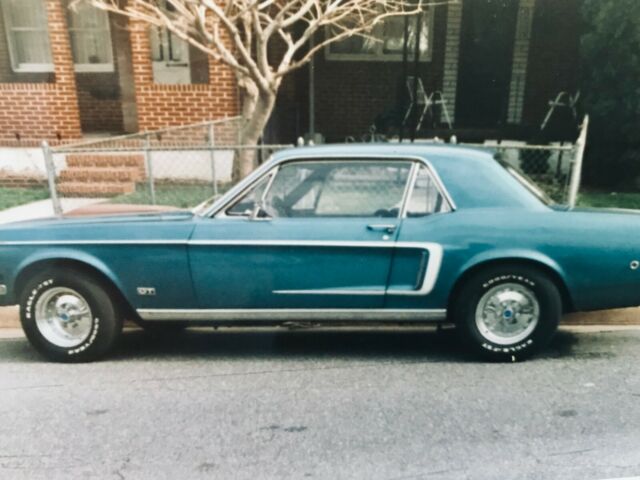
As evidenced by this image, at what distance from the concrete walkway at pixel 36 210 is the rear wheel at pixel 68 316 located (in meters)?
3.37

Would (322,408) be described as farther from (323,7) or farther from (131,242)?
(323,7)

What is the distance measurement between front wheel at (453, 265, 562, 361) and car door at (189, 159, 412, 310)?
24.2 inches

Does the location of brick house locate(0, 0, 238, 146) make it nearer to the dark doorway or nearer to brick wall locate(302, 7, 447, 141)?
brick wall locate(302, 7, 447, 141)

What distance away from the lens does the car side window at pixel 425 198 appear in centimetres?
396

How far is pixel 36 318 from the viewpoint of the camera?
411 cm

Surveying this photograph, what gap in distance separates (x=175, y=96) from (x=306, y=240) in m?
6.83

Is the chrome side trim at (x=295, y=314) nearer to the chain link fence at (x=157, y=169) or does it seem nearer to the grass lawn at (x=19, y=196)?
the chain link fence at (x=157, y=169)

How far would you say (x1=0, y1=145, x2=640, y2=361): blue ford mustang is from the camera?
12.7 feet

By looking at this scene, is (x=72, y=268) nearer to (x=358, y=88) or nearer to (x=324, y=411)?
(x=324, y=411)

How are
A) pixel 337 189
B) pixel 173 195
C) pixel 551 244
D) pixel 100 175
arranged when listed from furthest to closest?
1. pixel 100 175
2. pixel 173 195
3. pixel 337 189
4. pixel 551 244

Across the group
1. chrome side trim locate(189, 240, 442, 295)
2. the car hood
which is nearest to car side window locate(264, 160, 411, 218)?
chrome side trim locate(189, 240, 442, 295)

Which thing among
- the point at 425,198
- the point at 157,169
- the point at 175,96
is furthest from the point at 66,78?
the point at 425,198

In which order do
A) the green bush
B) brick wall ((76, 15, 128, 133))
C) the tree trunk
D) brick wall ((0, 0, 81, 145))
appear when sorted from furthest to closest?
1. brick wall ((76, 15, 128, 133))
2. brick wall ((0, 0, 81, 145))
3. the green bush
4. the tree trunk

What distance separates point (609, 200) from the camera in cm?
812
